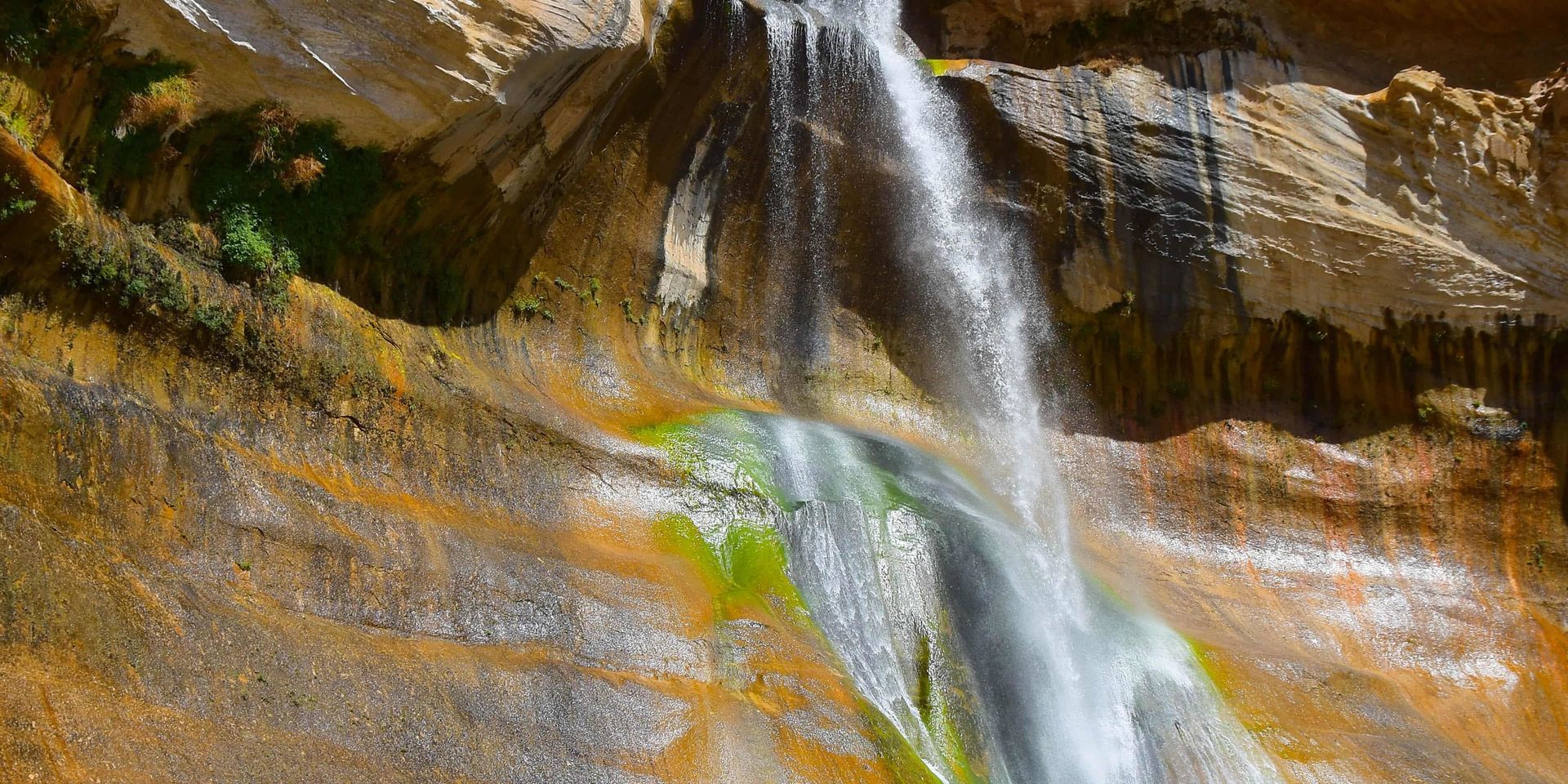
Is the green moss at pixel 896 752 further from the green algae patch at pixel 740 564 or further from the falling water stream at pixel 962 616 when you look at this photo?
the green algae patch at pixel 740 564

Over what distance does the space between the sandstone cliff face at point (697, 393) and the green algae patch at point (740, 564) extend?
9 cm

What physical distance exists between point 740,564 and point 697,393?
3621mm

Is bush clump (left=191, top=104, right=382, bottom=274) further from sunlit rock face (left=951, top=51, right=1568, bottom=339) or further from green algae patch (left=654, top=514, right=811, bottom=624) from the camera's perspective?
sunlit rock face (left=951, top=51, right=1568, bottom=339)

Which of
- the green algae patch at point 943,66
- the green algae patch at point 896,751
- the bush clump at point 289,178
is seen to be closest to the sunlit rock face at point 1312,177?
the green algae patch at point 943,66

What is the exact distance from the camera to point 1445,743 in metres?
10.7

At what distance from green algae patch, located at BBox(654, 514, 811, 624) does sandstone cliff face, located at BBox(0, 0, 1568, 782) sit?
9 centimetres

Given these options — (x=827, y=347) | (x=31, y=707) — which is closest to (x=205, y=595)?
(x=31, y=707)

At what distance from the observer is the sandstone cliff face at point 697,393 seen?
6.45 m

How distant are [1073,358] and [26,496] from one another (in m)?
13.0

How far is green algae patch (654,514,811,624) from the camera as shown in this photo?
897cm

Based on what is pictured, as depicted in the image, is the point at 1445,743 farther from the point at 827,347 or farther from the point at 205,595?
the point at 205,595

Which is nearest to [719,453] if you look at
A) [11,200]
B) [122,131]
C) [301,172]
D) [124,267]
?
[301,172]

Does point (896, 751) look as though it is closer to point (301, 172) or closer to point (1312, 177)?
point (301, 172)

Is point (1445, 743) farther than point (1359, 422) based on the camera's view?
No
